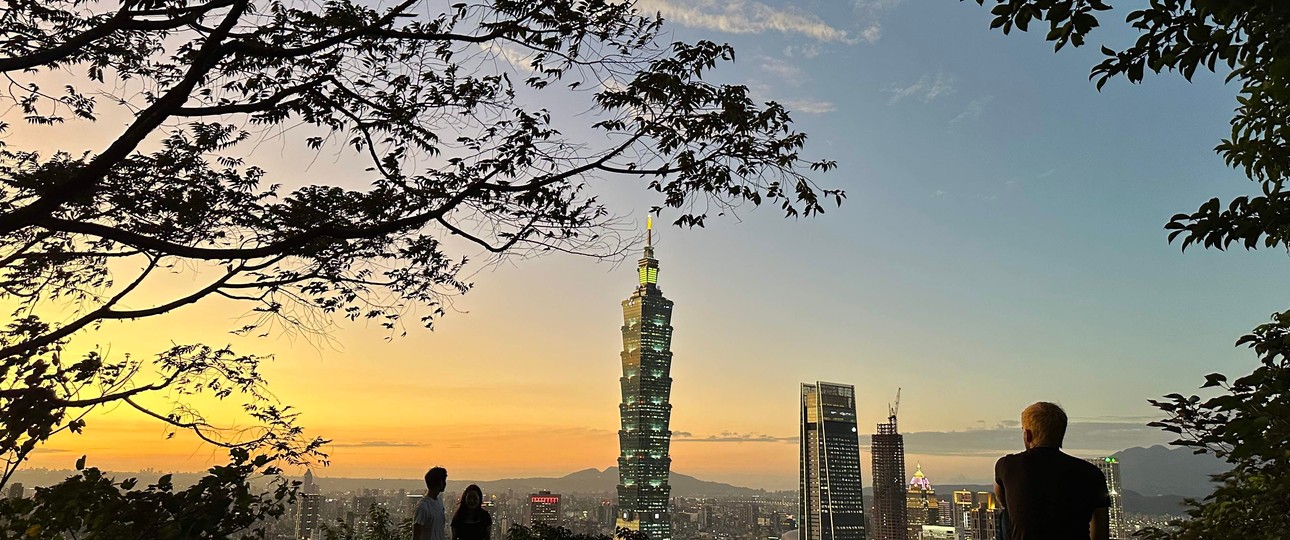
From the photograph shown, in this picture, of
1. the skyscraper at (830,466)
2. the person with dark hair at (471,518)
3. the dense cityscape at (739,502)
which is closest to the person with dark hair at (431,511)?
the person with dark hair at (471,518)

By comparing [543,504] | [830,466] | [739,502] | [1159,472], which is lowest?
[739,502]

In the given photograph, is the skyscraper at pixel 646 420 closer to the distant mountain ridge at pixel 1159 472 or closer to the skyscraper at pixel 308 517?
the distant mountain ridge at pixel 1159 472

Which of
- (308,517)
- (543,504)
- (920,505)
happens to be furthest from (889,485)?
(308,517)

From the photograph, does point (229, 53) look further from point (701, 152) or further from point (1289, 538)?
point (1289, 538)

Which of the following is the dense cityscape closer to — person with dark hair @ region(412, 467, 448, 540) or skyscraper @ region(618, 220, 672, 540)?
skyscraper @ region(618, 220, 672, 540)

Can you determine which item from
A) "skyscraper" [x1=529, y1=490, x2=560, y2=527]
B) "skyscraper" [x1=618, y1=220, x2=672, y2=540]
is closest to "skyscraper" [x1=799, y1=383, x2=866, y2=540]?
"skyscraper" [x1=618, y1=220, x2=672, y2=540]

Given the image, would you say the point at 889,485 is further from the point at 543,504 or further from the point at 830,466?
the point at 543,504
